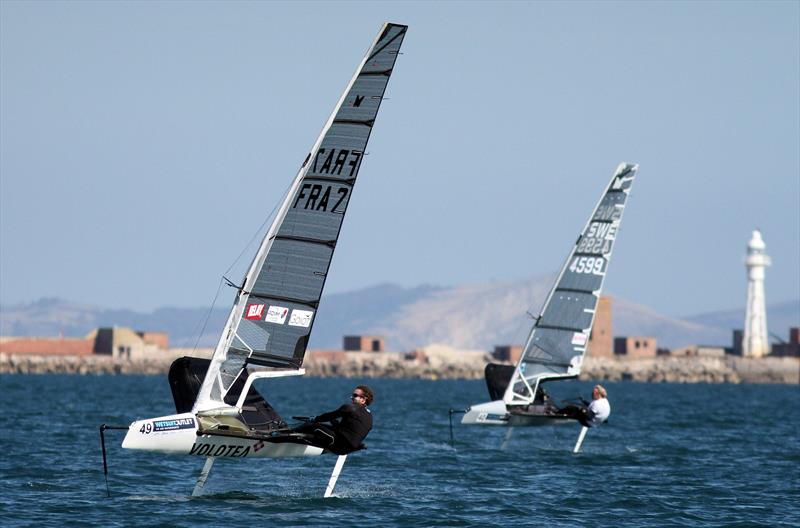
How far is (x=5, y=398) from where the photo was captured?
60969 mm

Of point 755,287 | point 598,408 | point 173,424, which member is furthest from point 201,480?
point 755,287

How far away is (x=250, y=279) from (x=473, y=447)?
45.0ft

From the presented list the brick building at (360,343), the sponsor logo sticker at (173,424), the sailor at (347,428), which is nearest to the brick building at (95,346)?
the brick building at (360,343)

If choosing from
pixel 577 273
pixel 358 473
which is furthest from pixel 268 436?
pixel 577 273

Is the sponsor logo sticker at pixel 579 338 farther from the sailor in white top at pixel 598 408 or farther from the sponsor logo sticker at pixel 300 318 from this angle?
the sponsor logo sticker at pixel 300 318

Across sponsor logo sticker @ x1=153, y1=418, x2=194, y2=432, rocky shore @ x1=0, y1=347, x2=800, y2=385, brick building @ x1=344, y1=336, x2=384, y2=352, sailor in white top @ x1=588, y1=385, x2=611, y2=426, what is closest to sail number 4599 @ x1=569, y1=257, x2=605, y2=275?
sailor in white top @ x1=588, y1=385, x2=611, y2=426

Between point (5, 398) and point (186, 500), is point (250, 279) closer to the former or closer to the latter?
point (186, 500)

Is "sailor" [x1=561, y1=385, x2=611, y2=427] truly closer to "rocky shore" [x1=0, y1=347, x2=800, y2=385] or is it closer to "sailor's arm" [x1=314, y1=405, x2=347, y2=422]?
"sailor's arm" [x1=314, y1=405, x2=347, y2=422]

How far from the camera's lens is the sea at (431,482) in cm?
2084

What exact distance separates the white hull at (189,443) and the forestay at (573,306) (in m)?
14.8

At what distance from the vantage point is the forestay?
36031mm

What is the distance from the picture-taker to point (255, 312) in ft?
72.5

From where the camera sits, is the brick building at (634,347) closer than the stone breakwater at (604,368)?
No

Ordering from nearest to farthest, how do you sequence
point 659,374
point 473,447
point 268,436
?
point 268,436
point 473,447
point 659,374
